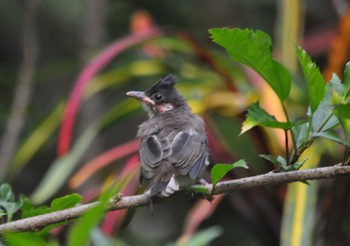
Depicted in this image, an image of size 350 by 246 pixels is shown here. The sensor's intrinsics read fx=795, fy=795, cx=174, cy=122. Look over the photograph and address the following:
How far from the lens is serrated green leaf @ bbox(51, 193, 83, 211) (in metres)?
1.95

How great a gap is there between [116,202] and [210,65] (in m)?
2.21

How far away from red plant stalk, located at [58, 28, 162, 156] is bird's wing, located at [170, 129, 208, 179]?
836 millimetres

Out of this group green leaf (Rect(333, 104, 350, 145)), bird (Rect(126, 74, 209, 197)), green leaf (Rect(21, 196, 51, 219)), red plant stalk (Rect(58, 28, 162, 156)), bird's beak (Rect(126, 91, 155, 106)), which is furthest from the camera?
red plant stalk (Rect(58, 28, 162, 156))

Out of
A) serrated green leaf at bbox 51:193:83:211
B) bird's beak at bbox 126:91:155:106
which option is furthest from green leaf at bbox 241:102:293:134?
bird's beak at bbox 126:91:155:106

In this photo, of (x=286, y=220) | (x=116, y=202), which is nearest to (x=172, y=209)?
(x=286, y=220)

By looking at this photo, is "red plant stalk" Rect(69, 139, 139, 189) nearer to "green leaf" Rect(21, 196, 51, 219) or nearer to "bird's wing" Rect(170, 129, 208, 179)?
"bird's wing" Rect(170, 129, 208, 179)

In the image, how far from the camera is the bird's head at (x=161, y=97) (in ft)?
10.6

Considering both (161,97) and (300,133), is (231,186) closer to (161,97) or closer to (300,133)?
(300,133)

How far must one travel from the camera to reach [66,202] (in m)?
1.96

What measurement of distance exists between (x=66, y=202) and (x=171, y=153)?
78 centimetres

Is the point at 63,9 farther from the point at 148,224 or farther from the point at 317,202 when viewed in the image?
the point at 317,202

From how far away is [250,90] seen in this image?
4.09 metres

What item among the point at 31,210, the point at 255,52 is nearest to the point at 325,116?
the point at 255,52

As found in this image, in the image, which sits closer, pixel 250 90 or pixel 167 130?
pixel 167 130
